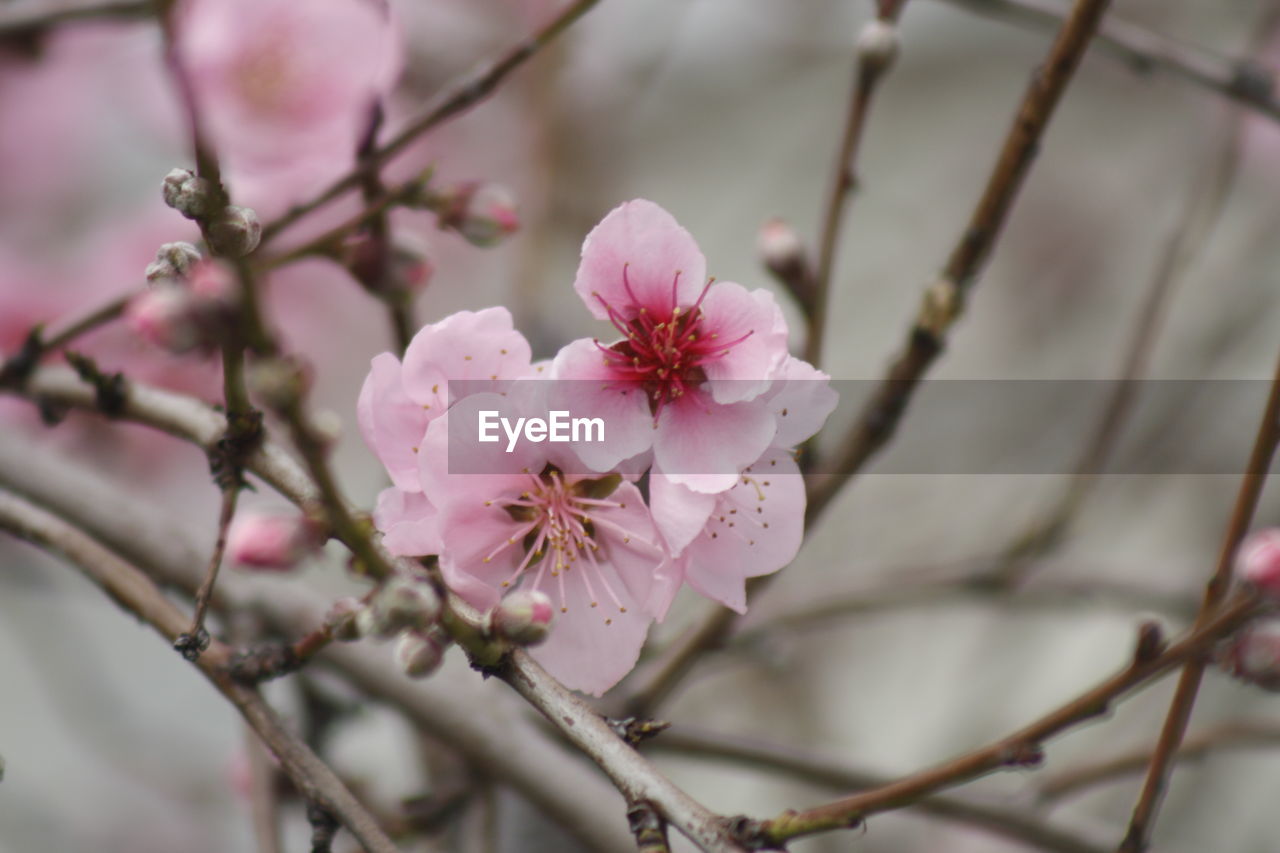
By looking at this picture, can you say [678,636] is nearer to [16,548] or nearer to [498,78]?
[498,78]

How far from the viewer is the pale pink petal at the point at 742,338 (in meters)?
0.73

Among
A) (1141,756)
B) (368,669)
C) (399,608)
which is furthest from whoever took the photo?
(1141,756)

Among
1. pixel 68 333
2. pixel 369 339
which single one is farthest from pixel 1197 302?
pixel 68 333

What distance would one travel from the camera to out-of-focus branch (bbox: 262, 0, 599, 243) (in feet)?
3.22

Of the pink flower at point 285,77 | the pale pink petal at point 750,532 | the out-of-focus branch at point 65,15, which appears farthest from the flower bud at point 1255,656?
the out-of-focus branch at point 65,15

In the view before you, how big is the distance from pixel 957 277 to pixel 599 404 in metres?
0.44

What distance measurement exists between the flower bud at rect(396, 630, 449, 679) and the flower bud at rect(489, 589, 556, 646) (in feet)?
0.15

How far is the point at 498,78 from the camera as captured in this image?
3.25 ft

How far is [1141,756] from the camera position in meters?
1.33

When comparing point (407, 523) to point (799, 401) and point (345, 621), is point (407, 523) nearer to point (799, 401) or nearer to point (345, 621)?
point (345, 621)

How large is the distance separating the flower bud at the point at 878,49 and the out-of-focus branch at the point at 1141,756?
2.89 feet

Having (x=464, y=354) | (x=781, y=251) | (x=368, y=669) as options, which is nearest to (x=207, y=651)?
(x=464, y=354)

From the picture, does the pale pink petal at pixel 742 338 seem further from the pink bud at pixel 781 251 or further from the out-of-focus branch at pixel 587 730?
the pink bud at pixel 781 251

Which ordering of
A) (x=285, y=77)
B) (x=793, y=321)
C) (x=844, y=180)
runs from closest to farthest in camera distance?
(x=844, y=180) → (x=285, y=77) → (x=793, y=321)
